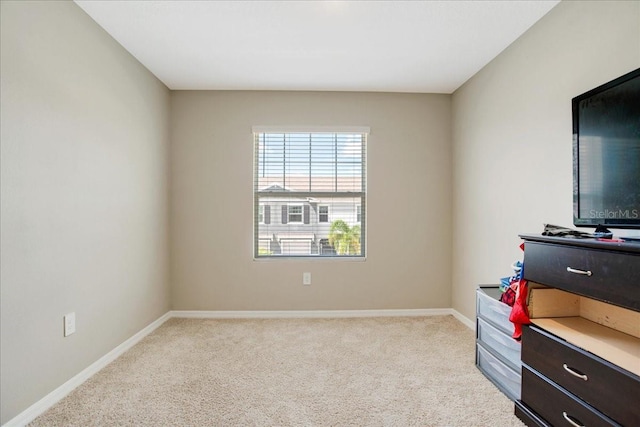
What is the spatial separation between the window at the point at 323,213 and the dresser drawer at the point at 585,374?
85.4 inches

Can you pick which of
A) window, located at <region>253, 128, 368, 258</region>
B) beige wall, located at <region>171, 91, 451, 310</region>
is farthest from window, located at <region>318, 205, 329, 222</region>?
beige wall, located at <region>171, 91, 451, 310</region>

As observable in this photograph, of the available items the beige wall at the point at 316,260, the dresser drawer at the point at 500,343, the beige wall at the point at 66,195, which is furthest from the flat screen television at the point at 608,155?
the beige wall at the point at 66,195

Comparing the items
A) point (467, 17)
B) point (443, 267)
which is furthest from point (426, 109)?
point (443, 267)

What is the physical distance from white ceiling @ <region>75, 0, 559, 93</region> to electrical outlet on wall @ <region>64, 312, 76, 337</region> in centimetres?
194

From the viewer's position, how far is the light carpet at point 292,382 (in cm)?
176

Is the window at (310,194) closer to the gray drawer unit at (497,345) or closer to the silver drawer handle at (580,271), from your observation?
the gray drawer unit at (497,345)

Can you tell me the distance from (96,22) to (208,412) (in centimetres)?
260

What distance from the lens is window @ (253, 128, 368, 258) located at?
353 cm

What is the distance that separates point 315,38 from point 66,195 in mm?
1957

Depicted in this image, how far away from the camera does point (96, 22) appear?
2273 millimetres

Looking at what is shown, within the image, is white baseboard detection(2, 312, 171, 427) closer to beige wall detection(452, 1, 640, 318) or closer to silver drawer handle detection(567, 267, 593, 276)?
silver drawer handle detection(567, 267, 593, 276)

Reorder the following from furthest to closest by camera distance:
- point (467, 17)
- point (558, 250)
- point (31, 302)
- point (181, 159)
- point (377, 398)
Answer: point (181, 159) < point (467, 17) < point (377, 398) < point (31, 302) < point (558, 250)

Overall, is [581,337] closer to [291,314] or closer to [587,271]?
[587,271]

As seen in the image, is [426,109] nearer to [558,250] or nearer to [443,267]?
[443,267]
